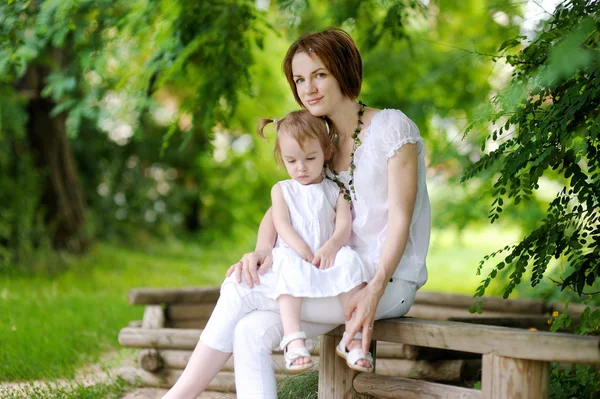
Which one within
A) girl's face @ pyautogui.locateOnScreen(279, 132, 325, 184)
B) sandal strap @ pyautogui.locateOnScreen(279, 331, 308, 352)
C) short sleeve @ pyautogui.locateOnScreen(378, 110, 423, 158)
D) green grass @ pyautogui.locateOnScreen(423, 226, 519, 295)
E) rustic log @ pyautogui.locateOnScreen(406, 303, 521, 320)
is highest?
short sleeve @ pyautogui.locateOnScreen(378, 110, 423, 158)

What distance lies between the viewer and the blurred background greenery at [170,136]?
473cm

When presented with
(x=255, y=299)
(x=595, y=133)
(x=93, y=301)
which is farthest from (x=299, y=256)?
(x=93, y=301)

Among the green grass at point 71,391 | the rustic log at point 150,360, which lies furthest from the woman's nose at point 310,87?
the green grass at point 71,391

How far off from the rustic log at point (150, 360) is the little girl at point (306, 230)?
4.59 ft

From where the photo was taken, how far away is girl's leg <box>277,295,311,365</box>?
2.77 meters

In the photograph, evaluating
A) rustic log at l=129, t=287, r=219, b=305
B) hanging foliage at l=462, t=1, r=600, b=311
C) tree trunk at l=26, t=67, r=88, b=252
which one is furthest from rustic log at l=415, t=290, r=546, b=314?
tree trunk at l=26, t=67, r=88, b=252

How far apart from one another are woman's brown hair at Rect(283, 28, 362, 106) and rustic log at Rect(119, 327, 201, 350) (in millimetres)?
1735

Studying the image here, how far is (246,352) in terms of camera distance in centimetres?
284

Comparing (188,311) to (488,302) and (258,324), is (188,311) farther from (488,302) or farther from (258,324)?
(258,324)

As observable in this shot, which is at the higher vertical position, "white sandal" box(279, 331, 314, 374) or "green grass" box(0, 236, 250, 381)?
"white sandal" box(279, 331, 314, 374)

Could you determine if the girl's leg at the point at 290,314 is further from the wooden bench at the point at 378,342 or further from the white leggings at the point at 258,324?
the wooden bench at the point at 378,342

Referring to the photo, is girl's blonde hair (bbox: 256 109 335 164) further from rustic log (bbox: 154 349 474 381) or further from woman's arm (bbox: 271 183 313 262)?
rustic log (bbox: 154 349 474 381)

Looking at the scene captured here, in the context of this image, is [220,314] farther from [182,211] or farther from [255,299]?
[182,211]

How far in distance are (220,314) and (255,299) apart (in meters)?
0.15
